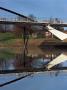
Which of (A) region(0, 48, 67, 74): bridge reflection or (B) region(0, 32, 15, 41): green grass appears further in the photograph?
(B) region(0, 32, 15, 41): green grass

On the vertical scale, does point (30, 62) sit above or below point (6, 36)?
above

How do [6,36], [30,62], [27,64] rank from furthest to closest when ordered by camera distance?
[6,36] → [30,62] → [27,64]

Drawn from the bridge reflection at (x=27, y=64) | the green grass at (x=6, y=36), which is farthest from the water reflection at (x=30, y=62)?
the green grass at (x=6, y=36)

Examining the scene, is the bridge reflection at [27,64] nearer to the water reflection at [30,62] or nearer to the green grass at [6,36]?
the water reflection at [30,62]

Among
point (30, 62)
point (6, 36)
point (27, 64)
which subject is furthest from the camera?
point (6, 36)

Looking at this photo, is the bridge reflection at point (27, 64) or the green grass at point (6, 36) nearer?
the bridge reflection at point (27, 64)

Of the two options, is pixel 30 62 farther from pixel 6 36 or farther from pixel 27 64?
pixel 6 36

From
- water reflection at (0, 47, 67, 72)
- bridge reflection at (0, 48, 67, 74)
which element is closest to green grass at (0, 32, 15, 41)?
water reflection at (0, 47, 67, 72)

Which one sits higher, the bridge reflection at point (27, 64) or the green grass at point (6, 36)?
the bridge reflection at point (27, 64)

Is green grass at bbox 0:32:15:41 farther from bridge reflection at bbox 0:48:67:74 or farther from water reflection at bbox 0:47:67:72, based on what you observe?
bridge reflection at bbox 0:48:67:74

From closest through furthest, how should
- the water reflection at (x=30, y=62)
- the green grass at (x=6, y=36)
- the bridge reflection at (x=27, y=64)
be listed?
the bridge reflection at (x=27, y=64)
the water reflection at (x=30, y=62)
the green grass at (x=6, y=36)

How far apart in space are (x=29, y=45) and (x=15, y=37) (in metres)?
4.97

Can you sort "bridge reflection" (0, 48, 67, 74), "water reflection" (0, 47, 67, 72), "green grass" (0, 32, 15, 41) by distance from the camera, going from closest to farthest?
"bridge reflection" (0, 48, 67, 74) < "water reflection" (0, 47, 67, 72) < "green grass" (0, 32, 15, 41)

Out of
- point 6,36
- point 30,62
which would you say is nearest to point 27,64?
point 30,62
